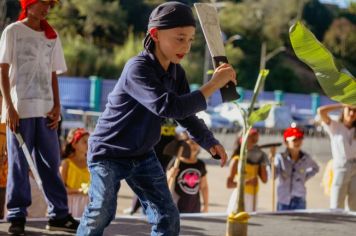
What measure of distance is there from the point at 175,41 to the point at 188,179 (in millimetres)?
4153

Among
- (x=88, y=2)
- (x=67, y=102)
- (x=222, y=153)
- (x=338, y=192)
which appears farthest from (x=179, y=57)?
(x=88, y=2)

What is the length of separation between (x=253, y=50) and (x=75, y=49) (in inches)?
1024

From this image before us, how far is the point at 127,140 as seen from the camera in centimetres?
394

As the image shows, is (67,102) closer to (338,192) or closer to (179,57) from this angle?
(338,192)

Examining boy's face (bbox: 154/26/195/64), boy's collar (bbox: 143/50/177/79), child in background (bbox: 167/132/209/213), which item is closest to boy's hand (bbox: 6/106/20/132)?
boy's collar (bbox: 143/50/177/79)

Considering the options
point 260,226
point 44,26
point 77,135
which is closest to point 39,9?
point 44,26

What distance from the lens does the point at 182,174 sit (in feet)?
25.8

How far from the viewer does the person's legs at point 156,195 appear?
4.06 meters

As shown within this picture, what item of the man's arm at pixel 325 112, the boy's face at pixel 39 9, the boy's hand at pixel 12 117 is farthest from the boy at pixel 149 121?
the man's arm at pixel 325 112

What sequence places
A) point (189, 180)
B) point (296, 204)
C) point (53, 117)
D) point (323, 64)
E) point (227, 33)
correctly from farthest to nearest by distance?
1. point (227, 33)
2. point (296, 204)
3. point (189, 180)
4. point (53, 117)
5. point (323, 64)

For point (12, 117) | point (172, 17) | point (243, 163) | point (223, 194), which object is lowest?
point (223, 194)

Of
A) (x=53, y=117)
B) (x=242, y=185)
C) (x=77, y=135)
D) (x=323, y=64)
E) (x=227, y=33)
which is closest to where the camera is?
(x=323, y=64)

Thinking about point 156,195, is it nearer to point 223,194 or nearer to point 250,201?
point 250,201

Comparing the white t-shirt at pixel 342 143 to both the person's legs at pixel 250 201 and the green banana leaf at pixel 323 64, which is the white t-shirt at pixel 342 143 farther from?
the green banana leaf at pixel 323 64
